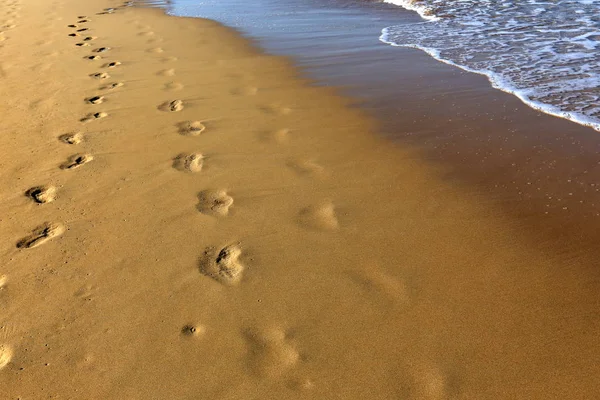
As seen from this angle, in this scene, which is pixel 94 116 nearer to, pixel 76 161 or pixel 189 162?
pixel 76 161

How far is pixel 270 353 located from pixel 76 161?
240 cm

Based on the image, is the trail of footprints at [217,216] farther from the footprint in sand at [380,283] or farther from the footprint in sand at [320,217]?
the footprint in sand at [380,283]

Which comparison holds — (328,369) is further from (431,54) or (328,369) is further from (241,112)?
(431,54)

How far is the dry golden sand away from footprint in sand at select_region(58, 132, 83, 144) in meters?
0.02

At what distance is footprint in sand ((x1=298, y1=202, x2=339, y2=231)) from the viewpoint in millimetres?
2975

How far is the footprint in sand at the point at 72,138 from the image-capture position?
13.5 ft

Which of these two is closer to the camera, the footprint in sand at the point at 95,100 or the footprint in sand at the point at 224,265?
the footprint in sand at the point at 224,265

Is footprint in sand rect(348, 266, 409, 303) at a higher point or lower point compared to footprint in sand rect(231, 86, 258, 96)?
lower

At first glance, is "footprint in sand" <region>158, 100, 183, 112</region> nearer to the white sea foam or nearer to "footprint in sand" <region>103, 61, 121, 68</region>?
"footprint in sand" <region>103, 61, 121, 68</region>

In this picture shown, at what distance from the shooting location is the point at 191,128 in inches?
169

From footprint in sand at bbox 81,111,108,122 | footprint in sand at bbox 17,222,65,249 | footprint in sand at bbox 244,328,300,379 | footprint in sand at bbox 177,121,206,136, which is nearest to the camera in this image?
footprint in sand at bbox 244,328,300,379

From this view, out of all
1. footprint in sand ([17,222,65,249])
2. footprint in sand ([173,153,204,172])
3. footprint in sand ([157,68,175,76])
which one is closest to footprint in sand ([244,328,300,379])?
footprint in sand ([17,222,65,249])

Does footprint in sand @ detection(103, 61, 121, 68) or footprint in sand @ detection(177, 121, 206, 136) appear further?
footprint in sand @ detection(103, 61, 121, 68)

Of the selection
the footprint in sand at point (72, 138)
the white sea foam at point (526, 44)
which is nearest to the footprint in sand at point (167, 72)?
the footprint in sand at point (72, 138)
